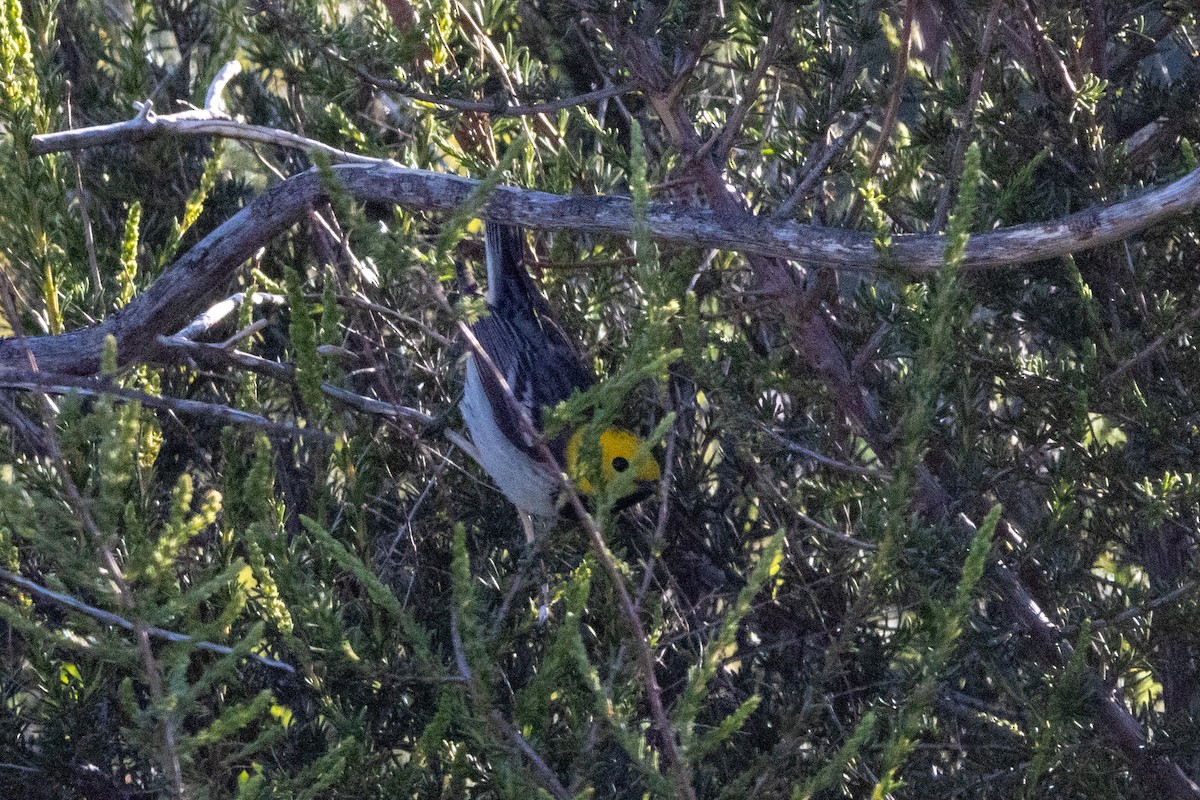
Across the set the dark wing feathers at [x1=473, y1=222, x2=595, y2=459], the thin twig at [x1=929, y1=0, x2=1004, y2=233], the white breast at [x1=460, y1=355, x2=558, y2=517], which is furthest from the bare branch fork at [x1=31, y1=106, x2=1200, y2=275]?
the dark wing feathers at [x1=473, y1=222, x2=595, y2=459]

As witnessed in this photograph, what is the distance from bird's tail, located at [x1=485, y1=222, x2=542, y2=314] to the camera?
3181mm

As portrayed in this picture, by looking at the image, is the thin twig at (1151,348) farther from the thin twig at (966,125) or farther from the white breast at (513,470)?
the white breast at (513,470)

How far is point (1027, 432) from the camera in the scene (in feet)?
8.23

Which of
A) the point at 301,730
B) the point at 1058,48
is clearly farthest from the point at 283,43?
the point at 1058,48

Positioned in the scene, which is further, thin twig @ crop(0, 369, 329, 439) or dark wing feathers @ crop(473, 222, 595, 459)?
dark wing feathers @ crop(473, 222, 595, 459)

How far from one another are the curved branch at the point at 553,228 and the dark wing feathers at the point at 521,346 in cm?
106

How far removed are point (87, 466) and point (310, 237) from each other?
1301 mm

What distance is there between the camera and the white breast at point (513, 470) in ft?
9.87

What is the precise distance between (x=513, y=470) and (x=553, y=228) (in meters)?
1.13

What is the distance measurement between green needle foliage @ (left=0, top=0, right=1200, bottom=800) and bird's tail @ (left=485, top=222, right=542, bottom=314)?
60mm

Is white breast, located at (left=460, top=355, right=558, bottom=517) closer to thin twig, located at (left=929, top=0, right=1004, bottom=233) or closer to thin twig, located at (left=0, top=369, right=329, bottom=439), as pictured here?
thin twig, located at (left=0, top=369, right=329, bottom=439)

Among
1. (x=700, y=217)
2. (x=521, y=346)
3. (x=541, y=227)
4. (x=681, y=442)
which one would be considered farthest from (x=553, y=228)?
(x=521, y=346)

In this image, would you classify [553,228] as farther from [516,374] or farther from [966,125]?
[516,374]

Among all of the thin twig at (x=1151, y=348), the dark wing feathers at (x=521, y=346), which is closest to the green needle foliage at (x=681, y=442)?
the thin twig at (x=1151, y=348)
